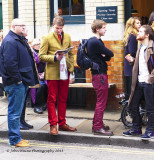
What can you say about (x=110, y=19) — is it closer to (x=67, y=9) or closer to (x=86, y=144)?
(x=67, y=9)

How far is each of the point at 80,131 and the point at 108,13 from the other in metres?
2.77

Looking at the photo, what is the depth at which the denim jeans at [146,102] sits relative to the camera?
6.62 metres

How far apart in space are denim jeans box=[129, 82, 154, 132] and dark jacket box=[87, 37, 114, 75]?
0.67 meters

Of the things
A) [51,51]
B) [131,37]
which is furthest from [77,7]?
[51,51]

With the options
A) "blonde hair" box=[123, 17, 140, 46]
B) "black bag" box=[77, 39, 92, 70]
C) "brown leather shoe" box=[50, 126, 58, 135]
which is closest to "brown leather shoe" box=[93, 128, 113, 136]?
"brown leather shoe" box=[50, 126, 58, 135]

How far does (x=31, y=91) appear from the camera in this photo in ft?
30.3

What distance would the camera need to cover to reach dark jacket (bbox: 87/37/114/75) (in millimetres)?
6816

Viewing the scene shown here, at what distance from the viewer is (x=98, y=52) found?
6895mm

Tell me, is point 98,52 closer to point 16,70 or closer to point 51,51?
point 51,51

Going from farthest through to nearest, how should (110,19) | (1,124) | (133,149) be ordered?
1. (110,19)
2. (1,124)
3. (133,149)

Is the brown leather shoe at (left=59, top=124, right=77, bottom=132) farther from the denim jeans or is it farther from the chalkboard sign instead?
the chalkboard sign

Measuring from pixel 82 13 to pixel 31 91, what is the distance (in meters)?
2.07

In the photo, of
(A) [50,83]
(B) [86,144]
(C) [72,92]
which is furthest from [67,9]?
(B) [86,144]

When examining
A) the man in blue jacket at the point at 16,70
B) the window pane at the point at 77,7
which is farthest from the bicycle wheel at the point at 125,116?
the window pane at the point at 77,7
